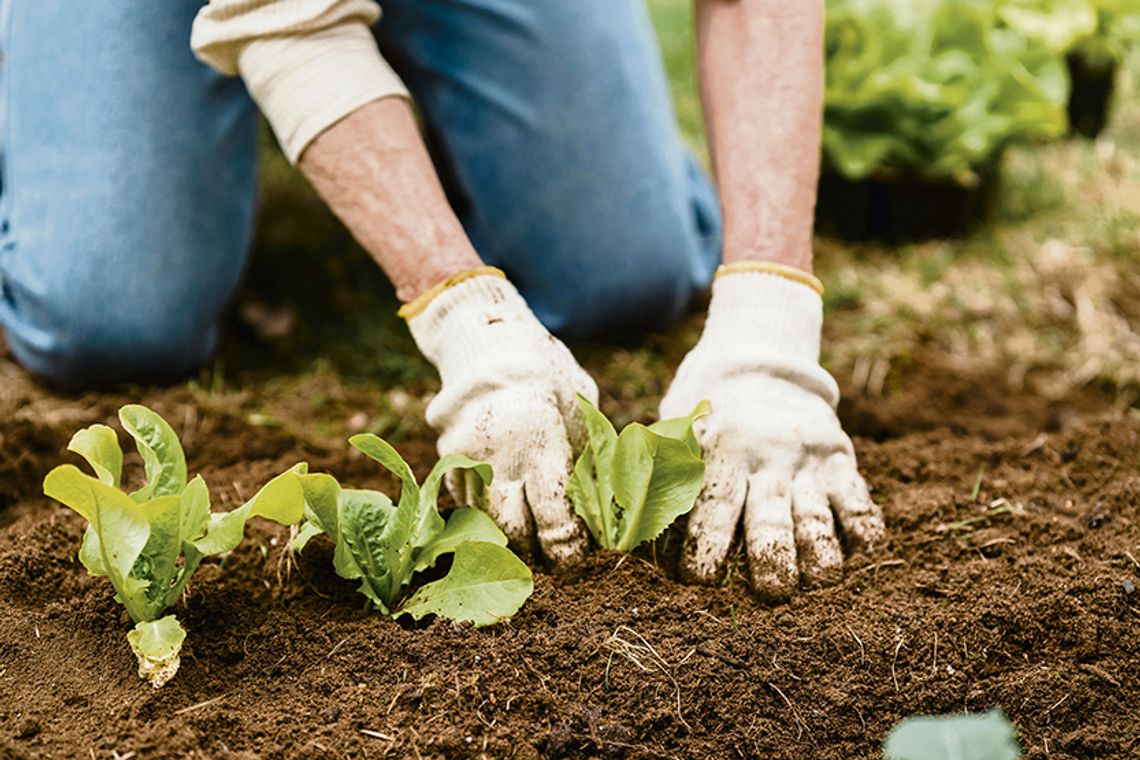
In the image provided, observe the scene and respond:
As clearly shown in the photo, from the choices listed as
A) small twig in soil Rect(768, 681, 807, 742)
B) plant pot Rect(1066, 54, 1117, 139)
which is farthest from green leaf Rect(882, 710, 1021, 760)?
plant pot Rect(1066, 54, 1117, 139)

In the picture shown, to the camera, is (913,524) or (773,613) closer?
(773,613)

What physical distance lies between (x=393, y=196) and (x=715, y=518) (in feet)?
2.27

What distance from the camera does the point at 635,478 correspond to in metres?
1.47

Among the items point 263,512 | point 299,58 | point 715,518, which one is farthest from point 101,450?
point 715,518

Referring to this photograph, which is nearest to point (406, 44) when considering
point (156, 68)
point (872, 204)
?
point (156, 68)

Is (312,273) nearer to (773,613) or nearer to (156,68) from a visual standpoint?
(156,68)

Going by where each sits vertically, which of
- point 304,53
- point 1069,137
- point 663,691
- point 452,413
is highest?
point 304,53

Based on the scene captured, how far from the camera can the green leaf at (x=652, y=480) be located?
1437 mm

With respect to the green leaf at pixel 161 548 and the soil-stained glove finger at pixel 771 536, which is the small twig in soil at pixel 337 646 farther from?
the soil-stained glove finger at pixel 771 536

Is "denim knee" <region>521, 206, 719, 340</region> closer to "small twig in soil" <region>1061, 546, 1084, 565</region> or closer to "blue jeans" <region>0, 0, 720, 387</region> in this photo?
"blue jeans" <region>0, 0, 720, 387</region>

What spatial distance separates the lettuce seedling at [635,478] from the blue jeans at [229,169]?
3.27ft

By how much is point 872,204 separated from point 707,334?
1.58 meters

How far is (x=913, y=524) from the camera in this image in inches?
63.6

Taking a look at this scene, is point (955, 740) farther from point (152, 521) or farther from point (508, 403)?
point (152, 521)
